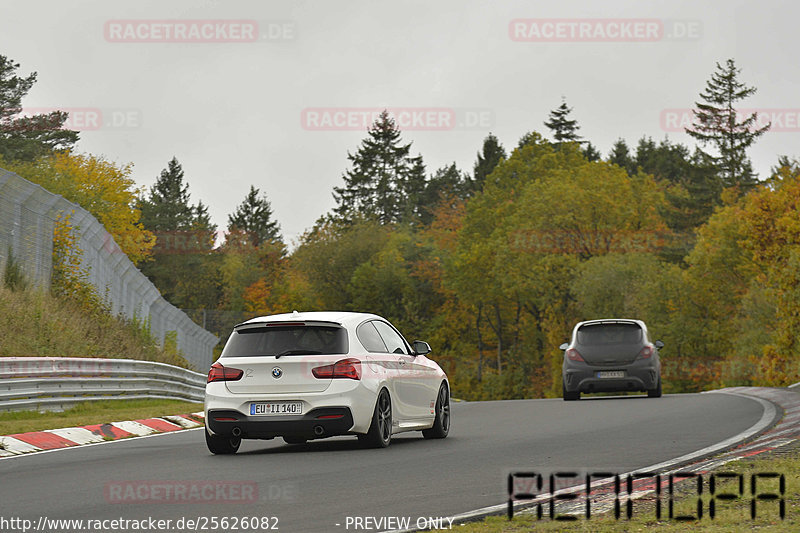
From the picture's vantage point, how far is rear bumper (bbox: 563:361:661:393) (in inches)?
961

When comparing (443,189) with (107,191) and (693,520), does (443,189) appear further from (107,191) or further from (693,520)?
(693,520)

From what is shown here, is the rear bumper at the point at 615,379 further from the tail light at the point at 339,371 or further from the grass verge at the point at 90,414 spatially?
the tail light at the point at 339,371

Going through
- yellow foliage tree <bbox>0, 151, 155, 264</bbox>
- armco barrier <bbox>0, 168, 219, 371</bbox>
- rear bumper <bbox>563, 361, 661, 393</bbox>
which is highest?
yellow foliage tree <bbox>0, 151, 155, 264</bbox>

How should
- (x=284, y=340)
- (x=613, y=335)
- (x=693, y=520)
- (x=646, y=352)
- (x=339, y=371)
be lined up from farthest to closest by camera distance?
(x=613, y=335) < (x=646, y=352) < (x=284, y=340) < (x=339, y=371) < (x=693, y=520)

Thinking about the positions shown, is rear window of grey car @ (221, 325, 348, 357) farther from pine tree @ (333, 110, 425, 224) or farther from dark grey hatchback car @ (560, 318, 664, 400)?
pine tree @ (333, 110, 425, 224)

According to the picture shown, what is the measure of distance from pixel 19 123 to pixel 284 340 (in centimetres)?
8138

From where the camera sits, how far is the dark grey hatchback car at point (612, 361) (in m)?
24.4

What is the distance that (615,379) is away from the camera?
2442cm

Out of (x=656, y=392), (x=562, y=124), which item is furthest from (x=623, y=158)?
(x=656, y=392)

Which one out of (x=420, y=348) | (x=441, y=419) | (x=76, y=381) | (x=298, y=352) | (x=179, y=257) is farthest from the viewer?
(x=179, y=257)

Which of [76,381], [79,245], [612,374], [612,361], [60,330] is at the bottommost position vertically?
[612,374]

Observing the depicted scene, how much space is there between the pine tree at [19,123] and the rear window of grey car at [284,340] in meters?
73.5

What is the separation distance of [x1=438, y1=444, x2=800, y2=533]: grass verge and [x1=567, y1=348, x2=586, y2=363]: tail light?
16288mm

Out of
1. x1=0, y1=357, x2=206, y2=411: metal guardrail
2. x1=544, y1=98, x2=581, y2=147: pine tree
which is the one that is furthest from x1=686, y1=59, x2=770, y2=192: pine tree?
x1=0, y1=357, x2=206, y2=411: metal guardrail
